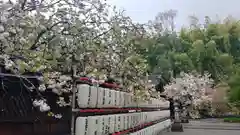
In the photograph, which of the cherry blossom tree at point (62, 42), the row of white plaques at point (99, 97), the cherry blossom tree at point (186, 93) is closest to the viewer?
the cherry blossom tree at point (62, 42)

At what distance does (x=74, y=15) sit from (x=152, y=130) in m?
9.44

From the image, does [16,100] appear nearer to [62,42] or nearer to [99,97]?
[62,42]

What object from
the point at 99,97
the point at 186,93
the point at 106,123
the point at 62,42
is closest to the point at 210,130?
the point at 186,93

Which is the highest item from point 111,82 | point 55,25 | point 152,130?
point 55,25

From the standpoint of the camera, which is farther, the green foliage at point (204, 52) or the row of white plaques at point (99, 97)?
the green foliage at point (204, 52)

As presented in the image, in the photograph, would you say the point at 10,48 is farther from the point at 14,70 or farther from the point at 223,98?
the point at 223,98

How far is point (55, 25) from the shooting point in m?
4.59

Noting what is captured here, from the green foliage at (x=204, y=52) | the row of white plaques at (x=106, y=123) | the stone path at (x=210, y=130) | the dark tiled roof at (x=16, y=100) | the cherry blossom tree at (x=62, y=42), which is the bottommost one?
the stone path at (x=210, y=130)

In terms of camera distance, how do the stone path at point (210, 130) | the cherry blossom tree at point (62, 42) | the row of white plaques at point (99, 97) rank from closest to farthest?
the cherry blossom tree at point (62, 42), the row of white plaques at point (99, 97), the stone path at point (210, 130)

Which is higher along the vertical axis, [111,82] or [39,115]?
[111,82]

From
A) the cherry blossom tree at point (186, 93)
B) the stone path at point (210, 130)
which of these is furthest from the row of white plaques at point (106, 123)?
the cherry blossom tree at point (186, 93)

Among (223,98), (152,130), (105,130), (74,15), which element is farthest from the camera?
(223,98)

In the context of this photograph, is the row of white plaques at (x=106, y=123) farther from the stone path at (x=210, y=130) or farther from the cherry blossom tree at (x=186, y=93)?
the cherry blossom tree at (x=186, y=93)

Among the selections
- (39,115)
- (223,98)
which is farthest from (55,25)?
(223,98)
